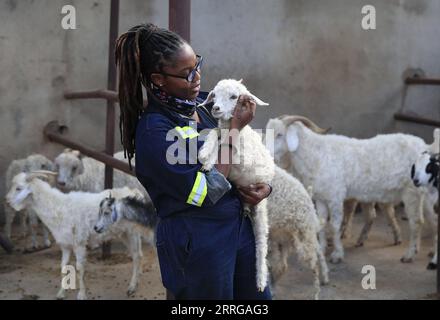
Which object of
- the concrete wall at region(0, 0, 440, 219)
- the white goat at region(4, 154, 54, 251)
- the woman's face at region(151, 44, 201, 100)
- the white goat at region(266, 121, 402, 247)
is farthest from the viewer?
the concrete wall at region(0, 0, 440, 219)

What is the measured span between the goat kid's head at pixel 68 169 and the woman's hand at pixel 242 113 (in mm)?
4643

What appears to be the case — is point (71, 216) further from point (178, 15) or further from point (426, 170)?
point (426, 170)

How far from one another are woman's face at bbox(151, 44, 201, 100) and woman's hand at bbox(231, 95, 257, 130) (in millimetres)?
177

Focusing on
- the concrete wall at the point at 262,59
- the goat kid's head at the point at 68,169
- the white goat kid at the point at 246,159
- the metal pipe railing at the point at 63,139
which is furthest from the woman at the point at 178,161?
the concrete wall at the point at 262,59

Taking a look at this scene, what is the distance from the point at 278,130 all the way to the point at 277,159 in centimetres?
41

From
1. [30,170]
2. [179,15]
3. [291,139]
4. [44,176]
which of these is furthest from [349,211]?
[179,15]

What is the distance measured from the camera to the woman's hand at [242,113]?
2.30 meters

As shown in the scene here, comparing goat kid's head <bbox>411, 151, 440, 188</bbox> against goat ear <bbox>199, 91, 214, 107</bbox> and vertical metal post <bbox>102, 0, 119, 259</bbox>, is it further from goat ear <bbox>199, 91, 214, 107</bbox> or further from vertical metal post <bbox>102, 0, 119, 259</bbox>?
goat ear <bbox>199, 91, 214, 107</bbox>

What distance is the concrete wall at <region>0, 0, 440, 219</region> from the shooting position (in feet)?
24.2

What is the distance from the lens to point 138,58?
2.23m

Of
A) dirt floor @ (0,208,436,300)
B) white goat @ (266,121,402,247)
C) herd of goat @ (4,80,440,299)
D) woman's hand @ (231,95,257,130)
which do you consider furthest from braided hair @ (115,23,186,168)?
white goat @ (266,121,402,247)

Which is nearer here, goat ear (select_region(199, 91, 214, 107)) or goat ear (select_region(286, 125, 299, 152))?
goat ear (select_region(199, 91, 214, 107))

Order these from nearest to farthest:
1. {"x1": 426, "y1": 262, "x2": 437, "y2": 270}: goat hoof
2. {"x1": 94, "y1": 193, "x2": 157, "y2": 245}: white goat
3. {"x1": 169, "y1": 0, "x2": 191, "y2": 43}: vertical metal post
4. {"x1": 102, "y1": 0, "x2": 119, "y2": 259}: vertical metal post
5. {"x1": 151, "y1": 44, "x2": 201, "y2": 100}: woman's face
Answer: {"x1": 151, "y1": 44, "x2": 201, "y2": 100}: woman's face
{"x1": 169, "y1": 0, "x2": 191, "y2": 43}: vertical metal post
{"x1": 94, "y1": 193, "x2": 157, "y2": 245}: white goat
{"x1": 426, "y1": 262, "x2": 437, "y2": 270}: goat hoof
{"x1": 102, "y1": 0, "x2": 119, "y2": 259}: vertical metal post

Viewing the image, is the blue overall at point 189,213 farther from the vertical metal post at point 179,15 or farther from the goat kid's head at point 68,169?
the goat kid's head at point 68,169
